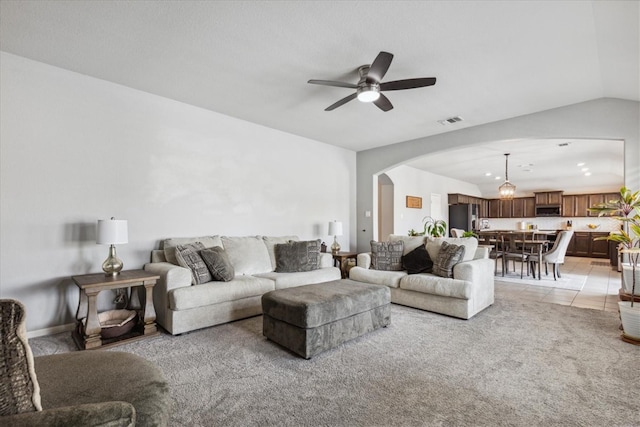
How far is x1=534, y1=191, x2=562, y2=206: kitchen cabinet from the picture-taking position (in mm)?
10180

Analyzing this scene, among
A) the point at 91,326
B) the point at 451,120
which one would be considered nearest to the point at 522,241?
the point at 451,120

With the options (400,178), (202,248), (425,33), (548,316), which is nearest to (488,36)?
(425,33)

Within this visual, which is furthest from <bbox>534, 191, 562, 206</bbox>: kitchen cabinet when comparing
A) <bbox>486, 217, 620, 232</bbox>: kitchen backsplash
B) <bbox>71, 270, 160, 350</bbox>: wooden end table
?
<bbox>71, 270, 160, 350</bbox>: wooden end table

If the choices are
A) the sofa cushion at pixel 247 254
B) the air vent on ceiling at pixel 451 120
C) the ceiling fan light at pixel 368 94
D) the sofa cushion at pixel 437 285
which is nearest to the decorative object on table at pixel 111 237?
the sofa cushion at pixel 247 254

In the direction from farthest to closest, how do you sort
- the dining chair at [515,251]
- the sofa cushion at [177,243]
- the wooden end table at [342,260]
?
the dining chair at [515,251]
the wooden end table at [342,260]
the sofa cushion at [177,243]

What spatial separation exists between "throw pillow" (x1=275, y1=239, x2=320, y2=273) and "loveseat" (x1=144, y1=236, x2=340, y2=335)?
45 mm

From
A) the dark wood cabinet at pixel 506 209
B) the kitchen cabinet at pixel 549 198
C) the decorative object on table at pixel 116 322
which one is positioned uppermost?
the kitchen cabinet at pixel 549 198

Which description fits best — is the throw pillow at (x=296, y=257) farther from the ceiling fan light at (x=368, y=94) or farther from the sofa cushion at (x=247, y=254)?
the ceiling fan light at (x=368, y=94)

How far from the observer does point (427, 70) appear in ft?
10.3

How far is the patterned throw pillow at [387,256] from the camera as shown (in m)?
4.43

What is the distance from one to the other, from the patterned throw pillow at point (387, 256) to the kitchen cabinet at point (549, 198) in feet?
29.0

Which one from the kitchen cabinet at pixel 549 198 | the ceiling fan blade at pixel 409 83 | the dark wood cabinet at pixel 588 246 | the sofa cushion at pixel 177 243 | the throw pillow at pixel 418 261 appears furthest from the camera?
the kitchen cabinet at pixel 549 198

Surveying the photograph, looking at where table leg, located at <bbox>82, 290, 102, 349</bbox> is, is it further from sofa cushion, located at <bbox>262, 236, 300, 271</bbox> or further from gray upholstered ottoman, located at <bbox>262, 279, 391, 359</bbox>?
sofa cushion, located at <bbox>262, 236, 300, 271</bbox>

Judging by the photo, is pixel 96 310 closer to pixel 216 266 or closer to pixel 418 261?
pixel 216 266
